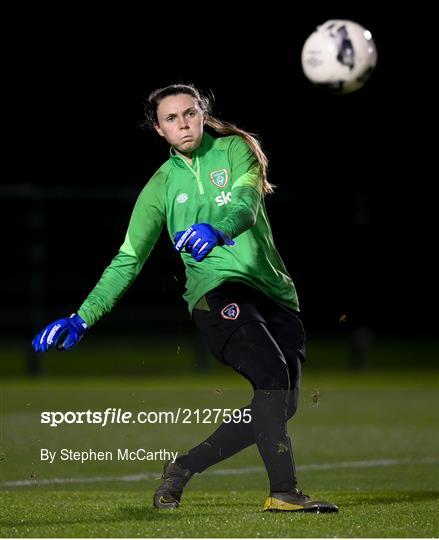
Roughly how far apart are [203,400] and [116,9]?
932 centimetres

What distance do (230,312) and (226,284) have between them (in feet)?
0.49

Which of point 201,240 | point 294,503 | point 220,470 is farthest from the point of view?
point 220,470

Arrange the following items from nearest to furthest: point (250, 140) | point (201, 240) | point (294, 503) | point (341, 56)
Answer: point (201, 240) → point (294, 503) → point (250, 140) → point (341, 56)

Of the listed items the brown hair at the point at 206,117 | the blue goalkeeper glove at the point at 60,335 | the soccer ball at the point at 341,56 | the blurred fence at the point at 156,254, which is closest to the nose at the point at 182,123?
the brown hair at the point at 206,117

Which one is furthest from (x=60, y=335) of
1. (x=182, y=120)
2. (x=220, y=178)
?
(x=182, y=120)

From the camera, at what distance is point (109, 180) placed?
2045 centimetres

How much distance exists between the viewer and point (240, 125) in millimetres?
18609

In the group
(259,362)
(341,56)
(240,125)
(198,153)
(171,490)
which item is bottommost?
(171,490)

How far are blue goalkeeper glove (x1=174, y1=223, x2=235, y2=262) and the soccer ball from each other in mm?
1846

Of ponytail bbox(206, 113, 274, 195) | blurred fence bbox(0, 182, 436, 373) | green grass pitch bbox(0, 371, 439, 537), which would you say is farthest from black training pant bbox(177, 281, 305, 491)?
blurred fence bbox(0, 182, 436, 373)

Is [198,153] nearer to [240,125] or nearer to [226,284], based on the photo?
[226,284]

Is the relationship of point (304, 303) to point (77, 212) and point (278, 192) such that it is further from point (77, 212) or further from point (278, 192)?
point (77, 212)

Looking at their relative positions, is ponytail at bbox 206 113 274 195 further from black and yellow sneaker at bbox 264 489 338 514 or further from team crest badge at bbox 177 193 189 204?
black and yellow sneaker at bbox 264 489 338 514

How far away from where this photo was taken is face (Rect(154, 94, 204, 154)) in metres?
5.82
